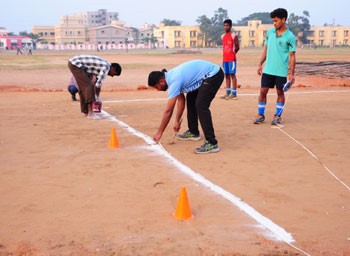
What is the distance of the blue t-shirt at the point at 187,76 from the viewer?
5.73 metres

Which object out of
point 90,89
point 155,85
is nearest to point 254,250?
point 155,85

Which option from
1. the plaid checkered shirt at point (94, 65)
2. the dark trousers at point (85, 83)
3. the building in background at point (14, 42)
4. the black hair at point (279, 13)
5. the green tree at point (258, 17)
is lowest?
the building in background at point (14, 42)

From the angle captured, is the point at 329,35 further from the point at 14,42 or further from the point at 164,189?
the point at 164,189

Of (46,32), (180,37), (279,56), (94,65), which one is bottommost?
(180,37)

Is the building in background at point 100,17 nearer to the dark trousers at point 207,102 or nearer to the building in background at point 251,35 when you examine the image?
the building in background at point 251,35

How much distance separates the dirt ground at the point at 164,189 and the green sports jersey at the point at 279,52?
3.55 ft

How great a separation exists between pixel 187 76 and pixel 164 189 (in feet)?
6.13

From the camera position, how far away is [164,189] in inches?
185

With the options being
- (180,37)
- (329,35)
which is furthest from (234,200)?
(329,35)

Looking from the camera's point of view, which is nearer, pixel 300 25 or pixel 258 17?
pixel 300 25

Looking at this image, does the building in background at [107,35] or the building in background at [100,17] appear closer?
the building in background at [107,35]

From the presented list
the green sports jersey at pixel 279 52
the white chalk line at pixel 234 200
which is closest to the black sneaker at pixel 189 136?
the white chalk line at pixel 234 200

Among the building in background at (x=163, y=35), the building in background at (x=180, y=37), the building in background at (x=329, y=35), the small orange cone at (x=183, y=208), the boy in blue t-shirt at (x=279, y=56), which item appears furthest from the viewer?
the building in background at (x=329, y=35)

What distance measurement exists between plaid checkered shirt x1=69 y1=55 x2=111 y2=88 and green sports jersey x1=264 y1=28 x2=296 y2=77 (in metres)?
3.19
